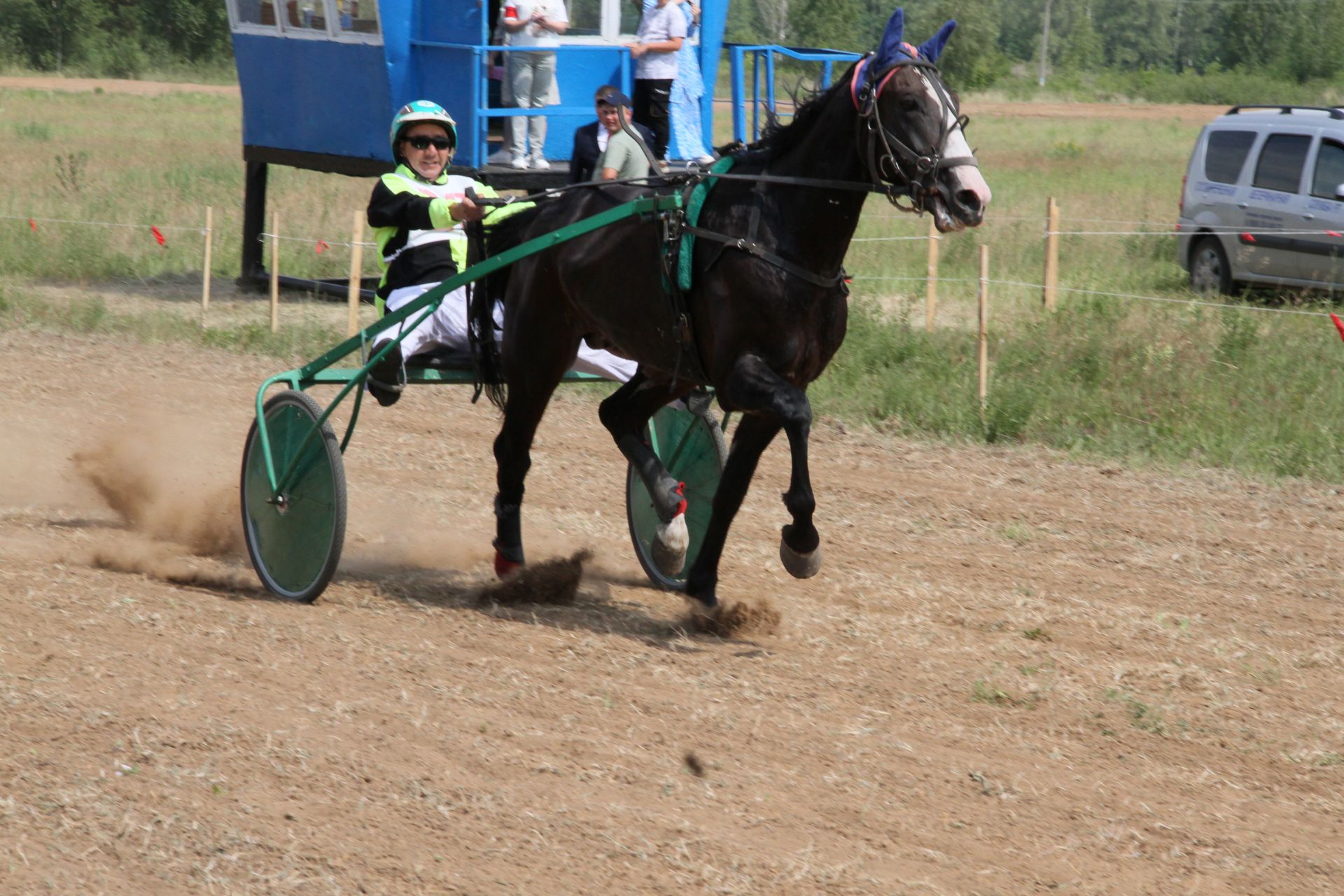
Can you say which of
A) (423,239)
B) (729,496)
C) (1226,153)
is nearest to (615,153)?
(423,239)

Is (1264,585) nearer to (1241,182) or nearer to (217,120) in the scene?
(1241,182)

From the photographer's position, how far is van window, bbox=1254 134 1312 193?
15.1 m

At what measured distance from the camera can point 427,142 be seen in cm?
646

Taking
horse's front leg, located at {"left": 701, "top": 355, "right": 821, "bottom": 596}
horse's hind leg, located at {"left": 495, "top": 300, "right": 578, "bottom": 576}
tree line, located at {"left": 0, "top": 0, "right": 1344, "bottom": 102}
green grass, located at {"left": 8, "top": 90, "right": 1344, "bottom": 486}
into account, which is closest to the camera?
horse's front leg, located at {"left": 701, "top": 355, "right": 821, "bottom": 596}

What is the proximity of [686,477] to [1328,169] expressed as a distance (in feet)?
34.8

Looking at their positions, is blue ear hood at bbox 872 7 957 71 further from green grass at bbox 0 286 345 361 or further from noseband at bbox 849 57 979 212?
green grass at bbox 0 286 345 361

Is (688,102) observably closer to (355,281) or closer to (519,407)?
A: (355,281)

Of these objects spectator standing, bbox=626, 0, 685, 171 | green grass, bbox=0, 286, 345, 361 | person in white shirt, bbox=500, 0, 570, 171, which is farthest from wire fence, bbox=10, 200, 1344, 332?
spectator standing, bbox=626, 0, 685, 171

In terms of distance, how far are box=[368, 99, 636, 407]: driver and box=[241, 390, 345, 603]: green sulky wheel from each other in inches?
15.5

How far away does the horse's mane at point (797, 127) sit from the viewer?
17.4ft

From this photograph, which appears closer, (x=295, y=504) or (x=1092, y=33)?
(x=295, y=504)

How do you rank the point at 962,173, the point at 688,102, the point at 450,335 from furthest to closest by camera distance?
1. the point at 688,102
2. the point at 450,335
3. the point at 962,173

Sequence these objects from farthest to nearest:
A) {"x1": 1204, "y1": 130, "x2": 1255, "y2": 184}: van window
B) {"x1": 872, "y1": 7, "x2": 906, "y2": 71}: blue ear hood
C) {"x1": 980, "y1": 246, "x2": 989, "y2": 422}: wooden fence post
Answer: {"x1": 1204, "y1": 130, "x2": 1255, "y2": 184}: van window
{"x1": 980, "y1": 246, "x2": 989, "y2": 422}: wooden fence post
{"x1": 872, "y1": 7, "x2": 906, "y2": 71}: blue ear hood

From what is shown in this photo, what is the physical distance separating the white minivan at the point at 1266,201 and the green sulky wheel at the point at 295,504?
32.8 ft
